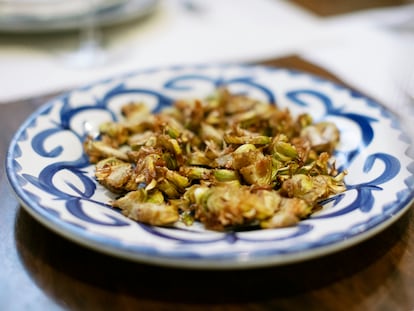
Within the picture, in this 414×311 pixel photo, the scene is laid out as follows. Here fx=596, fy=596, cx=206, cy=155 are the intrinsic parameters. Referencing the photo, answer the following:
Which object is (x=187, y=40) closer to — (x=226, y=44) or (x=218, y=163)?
(x=226, y=44)

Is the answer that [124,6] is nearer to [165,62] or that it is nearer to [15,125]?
[165,62]

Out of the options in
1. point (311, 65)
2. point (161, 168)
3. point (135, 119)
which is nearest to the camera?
point (161, 168)

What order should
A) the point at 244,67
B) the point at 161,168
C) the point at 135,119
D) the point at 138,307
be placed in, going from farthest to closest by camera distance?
the point at 244,67, the point at 135,119, the point at 161,168, the point at 138,307

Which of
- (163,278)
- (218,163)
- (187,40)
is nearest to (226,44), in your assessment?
(187,40)

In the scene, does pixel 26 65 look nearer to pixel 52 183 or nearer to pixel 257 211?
pixel 52 183

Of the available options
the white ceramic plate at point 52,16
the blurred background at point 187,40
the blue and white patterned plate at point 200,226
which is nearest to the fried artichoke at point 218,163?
the blue and white patterned plate at point 200,226

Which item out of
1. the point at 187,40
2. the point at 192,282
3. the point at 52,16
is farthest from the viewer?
the point at 187,40

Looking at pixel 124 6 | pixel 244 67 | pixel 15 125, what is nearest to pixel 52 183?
pixel 15 125

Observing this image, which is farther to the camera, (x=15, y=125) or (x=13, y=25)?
(x=13, y=25)

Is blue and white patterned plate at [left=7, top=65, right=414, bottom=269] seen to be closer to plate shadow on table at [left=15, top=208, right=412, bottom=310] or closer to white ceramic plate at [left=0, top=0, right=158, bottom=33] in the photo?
plate shadow on table at [left=15, top=208, right=412, bottom=310]
